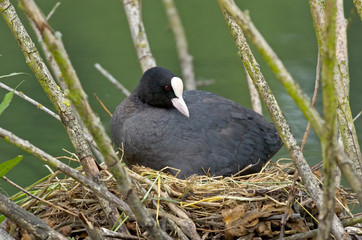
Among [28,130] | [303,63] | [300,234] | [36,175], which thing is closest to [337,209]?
[300,234]

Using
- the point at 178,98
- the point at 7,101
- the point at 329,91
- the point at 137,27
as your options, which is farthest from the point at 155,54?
the point at 329,91

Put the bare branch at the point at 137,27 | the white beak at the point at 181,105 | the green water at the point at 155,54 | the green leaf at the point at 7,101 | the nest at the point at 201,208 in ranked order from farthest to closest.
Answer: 1. the green water at the point at 155,54
2. the bare branch at the point at 137,27
3. the white beak at the point at 181,105
4. the nest at the point at 201,208
5. the green leaf at the point at 7,101

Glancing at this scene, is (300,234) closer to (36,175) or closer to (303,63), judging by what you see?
(36,175)

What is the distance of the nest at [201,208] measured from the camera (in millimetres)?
2734

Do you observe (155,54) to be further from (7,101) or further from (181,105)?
(7,101)

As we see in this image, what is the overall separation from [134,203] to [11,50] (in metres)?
6.75

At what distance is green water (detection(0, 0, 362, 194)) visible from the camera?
6.79 meters

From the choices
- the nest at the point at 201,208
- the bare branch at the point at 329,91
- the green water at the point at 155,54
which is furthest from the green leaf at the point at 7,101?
the green water at the point at 155,54

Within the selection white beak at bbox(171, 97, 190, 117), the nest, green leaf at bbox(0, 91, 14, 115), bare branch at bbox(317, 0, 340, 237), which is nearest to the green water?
white beak at bbox(171, 97, 190, 117)

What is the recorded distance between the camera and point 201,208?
300 centimetres

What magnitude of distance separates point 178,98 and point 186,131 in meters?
0.23

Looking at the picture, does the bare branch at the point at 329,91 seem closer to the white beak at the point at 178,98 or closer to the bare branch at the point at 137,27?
the white beak at the point at 178,98

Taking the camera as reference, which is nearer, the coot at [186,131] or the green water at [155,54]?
the coot at [186,131]

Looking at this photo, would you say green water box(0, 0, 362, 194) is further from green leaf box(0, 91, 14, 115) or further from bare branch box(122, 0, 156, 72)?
green leaf box(0, 91, 14, 115)
